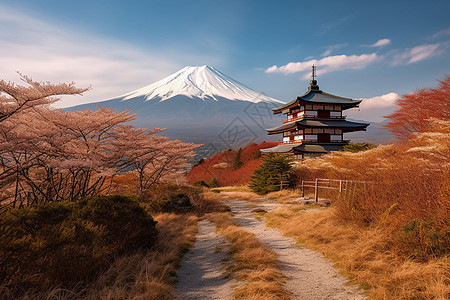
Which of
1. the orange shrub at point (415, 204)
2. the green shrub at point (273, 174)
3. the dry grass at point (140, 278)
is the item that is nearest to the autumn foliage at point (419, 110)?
the green shrub at point (273, 174)

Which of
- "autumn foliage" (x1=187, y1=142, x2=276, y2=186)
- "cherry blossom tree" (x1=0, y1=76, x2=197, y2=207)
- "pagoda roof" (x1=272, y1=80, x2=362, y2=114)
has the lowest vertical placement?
"autumn foliage" (x1=187, y1=142, x2=276, y2=186)

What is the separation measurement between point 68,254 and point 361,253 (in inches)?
213

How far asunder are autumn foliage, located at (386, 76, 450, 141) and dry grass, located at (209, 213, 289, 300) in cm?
1653

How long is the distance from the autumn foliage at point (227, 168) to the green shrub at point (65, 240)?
2395cm

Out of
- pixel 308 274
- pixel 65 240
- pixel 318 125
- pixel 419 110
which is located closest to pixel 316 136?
pixel 318 125

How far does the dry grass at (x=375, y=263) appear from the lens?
11.3 feet

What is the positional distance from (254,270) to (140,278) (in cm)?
209

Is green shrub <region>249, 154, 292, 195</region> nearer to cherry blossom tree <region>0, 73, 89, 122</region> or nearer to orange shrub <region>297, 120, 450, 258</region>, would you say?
orange shrub <region>297, 120, 450, 258</region>

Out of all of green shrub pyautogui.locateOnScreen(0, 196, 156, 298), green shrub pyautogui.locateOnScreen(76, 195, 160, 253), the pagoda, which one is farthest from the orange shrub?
the pagoda

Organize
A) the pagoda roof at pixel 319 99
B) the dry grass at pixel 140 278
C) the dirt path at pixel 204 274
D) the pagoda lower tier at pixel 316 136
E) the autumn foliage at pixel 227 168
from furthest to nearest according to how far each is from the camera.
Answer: the autumn foliage at pixel 227 168 → the pagoda roof at pixel 319 99 → the pagoda lower tier at pixel 316 136 → the dirt path at pixel 204 274 → the dry grass at pixel 140 278

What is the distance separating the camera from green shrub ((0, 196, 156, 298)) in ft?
11.5

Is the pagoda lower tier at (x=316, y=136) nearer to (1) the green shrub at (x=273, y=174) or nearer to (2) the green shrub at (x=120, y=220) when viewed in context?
(1) the green shrub at (x=273, y=174)

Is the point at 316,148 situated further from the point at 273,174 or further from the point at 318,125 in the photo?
the point at 273,174

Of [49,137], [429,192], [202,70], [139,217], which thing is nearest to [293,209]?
[429,192]
